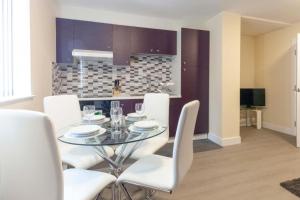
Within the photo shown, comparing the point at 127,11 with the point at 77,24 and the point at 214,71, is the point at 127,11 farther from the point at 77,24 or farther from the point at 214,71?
the point at 214,71

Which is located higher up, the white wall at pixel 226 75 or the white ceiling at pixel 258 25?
the white ceiling at pixel 258 25

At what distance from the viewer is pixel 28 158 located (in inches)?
38.4

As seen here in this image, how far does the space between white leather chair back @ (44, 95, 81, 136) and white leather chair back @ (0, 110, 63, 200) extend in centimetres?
111

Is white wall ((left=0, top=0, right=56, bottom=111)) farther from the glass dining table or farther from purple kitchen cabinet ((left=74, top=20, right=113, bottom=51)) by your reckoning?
the glass dining table

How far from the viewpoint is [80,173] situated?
57.6 inches

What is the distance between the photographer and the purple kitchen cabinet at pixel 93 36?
3.38 meters

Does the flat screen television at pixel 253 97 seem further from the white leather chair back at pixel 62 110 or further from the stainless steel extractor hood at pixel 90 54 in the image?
the white leather chair back at pixel 62 110

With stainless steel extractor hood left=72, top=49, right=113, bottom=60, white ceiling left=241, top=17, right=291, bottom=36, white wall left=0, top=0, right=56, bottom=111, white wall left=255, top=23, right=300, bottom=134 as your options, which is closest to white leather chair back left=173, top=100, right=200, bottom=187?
white wall left=0, top=0, right=56, bottom=111

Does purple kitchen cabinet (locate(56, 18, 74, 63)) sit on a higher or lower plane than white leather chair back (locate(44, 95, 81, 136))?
higher

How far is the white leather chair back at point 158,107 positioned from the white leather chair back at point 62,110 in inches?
33.8

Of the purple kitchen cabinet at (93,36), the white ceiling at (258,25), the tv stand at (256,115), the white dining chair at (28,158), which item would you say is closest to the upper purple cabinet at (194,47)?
the white ceiling at (258,25)

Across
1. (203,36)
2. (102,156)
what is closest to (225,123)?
(203,36)

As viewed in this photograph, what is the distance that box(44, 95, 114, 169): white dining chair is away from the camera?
1770mm

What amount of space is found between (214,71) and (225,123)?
996 mm
